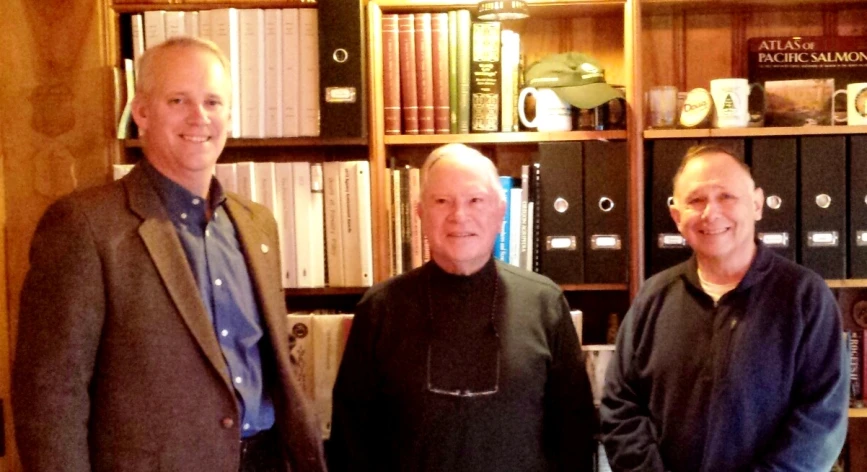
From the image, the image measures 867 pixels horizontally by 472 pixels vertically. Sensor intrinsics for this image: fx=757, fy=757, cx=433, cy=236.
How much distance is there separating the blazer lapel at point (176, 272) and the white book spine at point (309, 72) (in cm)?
78

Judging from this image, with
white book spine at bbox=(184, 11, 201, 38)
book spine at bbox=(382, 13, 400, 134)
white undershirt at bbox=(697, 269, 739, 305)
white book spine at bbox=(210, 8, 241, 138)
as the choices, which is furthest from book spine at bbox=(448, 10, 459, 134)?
white undershirt at bbox=(697, 269, 739, 305)

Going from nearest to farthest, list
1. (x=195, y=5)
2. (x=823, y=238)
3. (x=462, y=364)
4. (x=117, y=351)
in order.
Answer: (x=117, y=351), (x=462, y=364), (x=823, y=238), (x=195, y=5)

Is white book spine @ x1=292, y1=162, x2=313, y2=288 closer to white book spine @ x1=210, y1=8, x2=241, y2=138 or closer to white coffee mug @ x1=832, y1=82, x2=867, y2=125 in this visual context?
white book spine @ x1=210, y1=8, x2=241, y2=138

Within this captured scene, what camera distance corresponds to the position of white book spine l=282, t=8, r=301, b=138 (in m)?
2.07

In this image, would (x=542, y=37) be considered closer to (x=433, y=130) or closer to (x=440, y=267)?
(x=433, y=130)

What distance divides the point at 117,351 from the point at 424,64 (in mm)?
1159

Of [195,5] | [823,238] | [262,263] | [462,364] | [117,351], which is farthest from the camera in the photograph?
[195,5]

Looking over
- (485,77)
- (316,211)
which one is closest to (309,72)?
(316,211)

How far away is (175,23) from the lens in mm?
2076

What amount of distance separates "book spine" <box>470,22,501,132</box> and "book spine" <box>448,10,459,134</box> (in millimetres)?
44

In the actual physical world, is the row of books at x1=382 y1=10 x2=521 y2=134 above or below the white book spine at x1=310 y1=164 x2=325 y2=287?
above

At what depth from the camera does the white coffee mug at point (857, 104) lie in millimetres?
2025

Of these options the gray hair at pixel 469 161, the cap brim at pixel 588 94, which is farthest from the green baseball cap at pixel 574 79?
the gray hair at pixel 469 161

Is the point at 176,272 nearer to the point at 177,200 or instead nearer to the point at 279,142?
the point at 177,200
